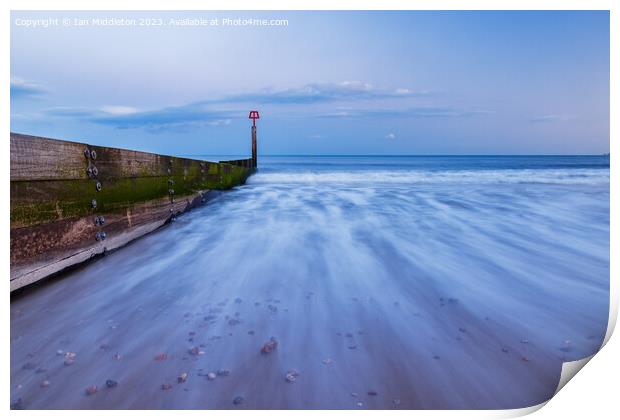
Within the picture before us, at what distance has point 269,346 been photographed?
2.07 meters

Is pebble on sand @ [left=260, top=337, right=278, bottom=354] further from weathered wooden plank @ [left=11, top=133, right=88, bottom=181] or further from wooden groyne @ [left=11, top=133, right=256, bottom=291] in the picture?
weathered wooden plank @ [left=11, top=133, right=88, bottom=181]

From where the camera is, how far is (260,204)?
26.2ft

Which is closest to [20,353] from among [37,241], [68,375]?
[68,375]

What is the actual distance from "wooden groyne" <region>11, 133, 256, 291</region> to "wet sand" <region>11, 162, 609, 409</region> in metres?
0.20

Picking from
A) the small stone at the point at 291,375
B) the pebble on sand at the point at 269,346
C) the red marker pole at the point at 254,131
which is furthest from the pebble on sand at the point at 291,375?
the red marker pole at the point at 254,131

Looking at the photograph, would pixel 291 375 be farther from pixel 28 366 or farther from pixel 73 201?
pixel 73 201

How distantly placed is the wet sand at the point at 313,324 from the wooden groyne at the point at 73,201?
20 centimetres

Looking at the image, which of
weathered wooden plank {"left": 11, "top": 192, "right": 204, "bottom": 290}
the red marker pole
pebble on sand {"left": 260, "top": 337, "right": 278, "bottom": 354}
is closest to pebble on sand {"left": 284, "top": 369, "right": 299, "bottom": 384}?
pebble on sand {"left": 260, "top": 337, "right": 278, "bottom": 354}

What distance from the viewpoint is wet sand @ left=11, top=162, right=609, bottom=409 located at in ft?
5.74

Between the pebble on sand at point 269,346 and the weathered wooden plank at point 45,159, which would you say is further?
the weathered wooden plank at point 45,159

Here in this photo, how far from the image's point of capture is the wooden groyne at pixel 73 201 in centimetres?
275

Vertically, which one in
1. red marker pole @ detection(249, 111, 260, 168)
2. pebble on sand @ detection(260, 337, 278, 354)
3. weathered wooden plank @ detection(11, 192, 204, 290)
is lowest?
pebble on sand @ detection(260, 337, 278, 354)

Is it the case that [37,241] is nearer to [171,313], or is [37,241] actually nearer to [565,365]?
[171,313]

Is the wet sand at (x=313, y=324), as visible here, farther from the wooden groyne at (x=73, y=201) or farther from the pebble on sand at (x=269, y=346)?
the wooden groyne at (x=73, y=201)
